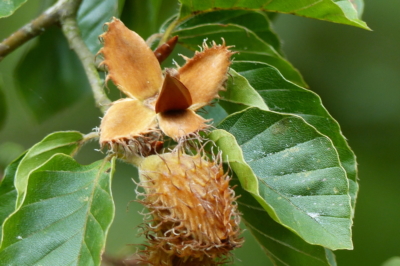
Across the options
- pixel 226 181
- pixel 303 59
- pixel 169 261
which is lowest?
pixel 303 59

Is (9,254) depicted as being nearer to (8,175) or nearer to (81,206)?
(81,206)

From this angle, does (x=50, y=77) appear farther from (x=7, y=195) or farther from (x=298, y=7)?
(x=298, y=7)

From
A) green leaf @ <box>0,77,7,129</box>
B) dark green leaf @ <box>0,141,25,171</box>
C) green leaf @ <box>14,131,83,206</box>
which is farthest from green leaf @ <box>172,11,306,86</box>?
dark green leaf @ <box>0,141,25,171</box>


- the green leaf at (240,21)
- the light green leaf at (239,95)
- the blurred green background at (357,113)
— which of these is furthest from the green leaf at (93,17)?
the blurred green background at (357,113)

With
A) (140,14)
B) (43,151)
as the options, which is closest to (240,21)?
(140,14)

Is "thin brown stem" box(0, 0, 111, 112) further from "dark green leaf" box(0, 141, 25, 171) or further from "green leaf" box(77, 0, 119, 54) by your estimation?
"dark green leaf" box(0, 141, 25, 171)

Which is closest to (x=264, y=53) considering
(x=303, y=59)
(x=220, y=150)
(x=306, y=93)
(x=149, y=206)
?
(x=306, y=93)
